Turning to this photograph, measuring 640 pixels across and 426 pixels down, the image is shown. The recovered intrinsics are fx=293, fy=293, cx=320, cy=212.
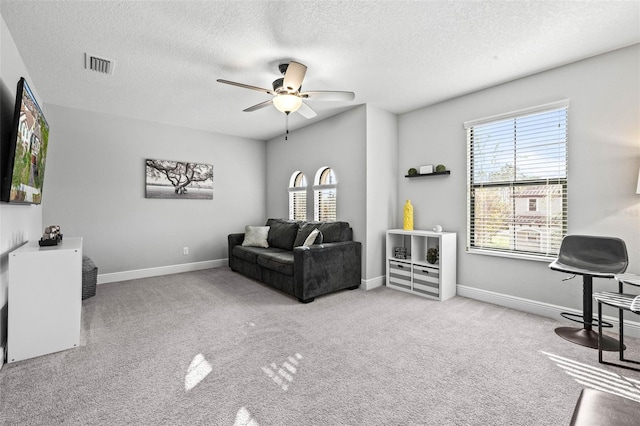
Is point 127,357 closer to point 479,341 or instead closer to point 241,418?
point 241,418

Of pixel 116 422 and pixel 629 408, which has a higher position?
pixel 629 408

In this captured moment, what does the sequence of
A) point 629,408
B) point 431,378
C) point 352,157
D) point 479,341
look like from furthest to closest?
1. point 352,157
2. point 479,341
3. point 431,378
4. point 629,408

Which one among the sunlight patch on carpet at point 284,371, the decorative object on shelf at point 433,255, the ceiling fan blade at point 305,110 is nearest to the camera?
the sunlight patch on carpet at point 284,371

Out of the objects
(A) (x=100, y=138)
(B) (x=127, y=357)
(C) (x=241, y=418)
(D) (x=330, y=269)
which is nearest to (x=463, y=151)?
(D) (x=330, y=269)

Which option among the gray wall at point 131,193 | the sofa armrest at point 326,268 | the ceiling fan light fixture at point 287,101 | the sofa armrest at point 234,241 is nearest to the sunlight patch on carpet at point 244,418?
the sofa armrest at point 326,268

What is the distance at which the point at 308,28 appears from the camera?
2365mm

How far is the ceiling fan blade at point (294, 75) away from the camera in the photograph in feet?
8.71

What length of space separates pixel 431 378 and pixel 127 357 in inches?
90.2

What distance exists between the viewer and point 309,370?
6.91ft

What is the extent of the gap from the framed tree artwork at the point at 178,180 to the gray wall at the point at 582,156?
166 inches

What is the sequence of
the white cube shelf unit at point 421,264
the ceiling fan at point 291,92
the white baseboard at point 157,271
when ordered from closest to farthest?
the ceiling fan at point 291,92
the white cube shelf unit at point 421,264
the white baseboard at point 157,271

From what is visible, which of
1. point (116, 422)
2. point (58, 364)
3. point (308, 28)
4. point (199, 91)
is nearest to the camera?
point (116, 422)

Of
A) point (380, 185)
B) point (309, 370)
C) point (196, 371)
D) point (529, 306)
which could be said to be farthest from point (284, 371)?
point (380, 185)

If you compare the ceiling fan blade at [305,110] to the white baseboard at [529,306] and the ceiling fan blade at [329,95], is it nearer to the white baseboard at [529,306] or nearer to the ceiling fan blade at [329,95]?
the ceiling fan blade at [329,95]
